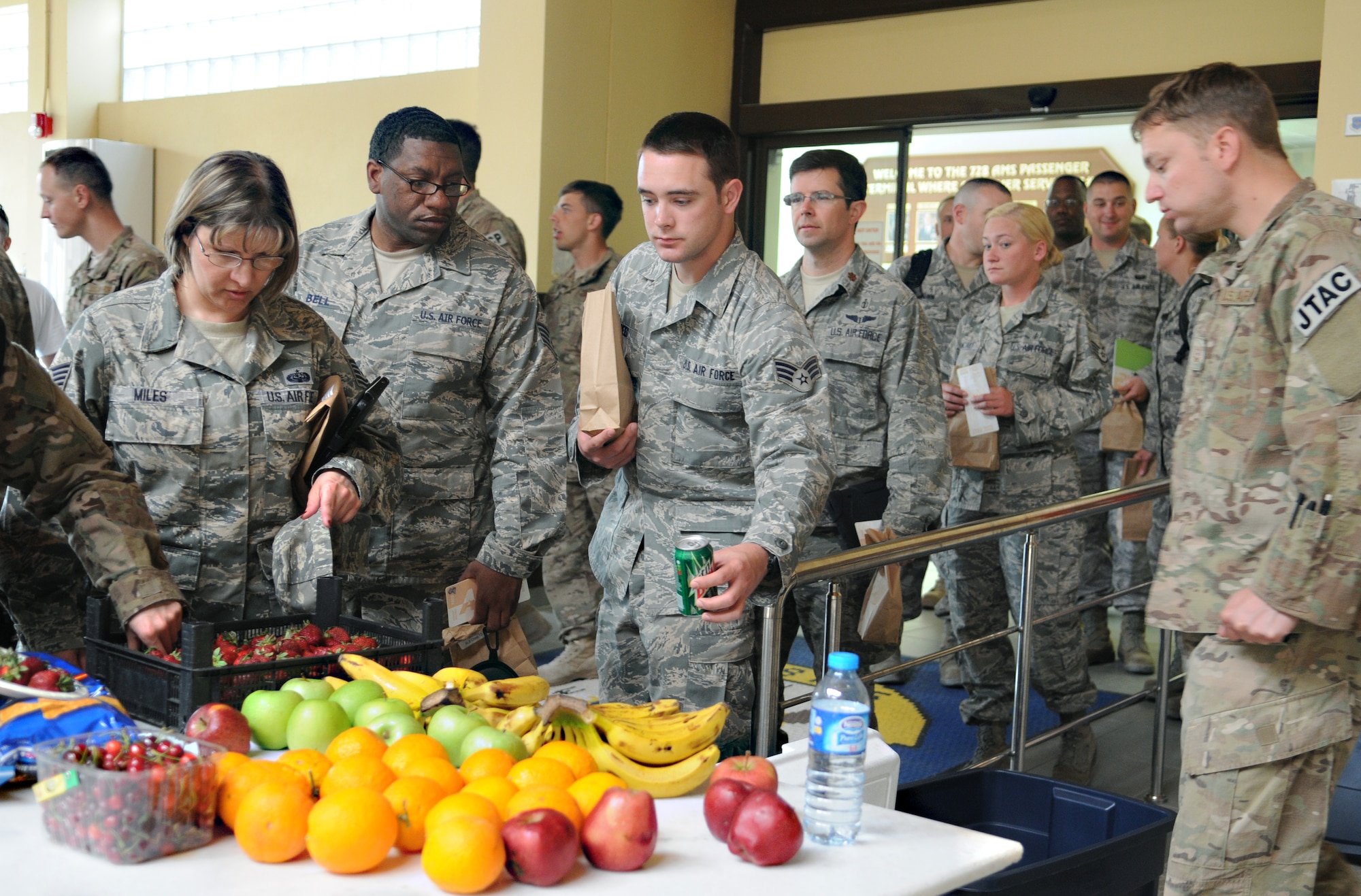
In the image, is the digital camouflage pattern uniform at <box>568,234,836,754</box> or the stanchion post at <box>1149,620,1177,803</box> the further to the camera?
the stanchion post at <box>1149,620,1177,803</box>

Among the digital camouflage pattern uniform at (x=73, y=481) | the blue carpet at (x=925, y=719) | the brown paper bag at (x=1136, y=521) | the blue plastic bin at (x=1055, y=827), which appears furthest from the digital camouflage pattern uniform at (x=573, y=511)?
the blue plastic bin at (x=1055, y=827)

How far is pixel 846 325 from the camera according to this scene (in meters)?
3.48

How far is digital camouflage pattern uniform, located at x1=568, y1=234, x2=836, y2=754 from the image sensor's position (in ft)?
7.28

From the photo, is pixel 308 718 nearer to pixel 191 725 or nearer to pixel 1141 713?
pixel 191 725

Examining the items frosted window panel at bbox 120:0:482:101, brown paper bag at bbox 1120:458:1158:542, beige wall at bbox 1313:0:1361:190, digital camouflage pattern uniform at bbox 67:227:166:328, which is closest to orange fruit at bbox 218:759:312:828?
brown paper bag at bbox 1120:458:1158:542

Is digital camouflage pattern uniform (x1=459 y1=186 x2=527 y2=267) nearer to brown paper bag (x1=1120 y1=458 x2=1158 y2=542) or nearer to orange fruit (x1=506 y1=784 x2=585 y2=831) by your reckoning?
brown paper bag (x1=1120 y1=458 x2=1158 y2=542)

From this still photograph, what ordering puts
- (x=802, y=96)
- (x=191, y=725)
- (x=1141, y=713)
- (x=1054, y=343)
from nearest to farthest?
(x=191, y=725) < (x=1054, y=343) < (x=1141, y=713) < (x=802, y=96)

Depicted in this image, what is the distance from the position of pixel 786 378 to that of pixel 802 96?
577cm

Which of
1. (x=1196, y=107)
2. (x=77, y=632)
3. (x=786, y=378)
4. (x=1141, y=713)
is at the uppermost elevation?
(x=1196, y=107)

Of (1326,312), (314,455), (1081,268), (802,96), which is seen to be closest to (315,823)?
(314,455)

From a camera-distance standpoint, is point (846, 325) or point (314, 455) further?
point (846, 325)

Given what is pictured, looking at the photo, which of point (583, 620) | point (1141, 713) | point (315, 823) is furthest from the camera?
point (583, 620)

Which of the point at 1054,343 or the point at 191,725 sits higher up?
the point at 1054,343

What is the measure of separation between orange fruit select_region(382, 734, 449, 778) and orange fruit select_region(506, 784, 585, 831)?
147 mm
